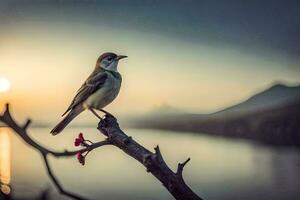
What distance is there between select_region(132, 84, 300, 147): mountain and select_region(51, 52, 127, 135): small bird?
0.51 ft

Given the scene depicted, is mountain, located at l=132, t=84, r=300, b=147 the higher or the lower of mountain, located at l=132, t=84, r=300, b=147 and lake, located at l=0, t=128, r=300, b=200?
the higher

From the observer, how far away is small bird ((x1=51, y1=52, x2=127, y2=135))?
6.21 ft

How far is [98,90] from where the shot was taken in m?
2.04

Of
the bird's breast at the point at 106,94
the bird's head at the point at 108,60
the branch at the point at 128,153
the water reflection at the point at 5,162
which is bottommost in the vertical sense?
the water reflection at the point at 5,162

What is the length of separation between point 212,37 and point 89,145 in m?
0.50

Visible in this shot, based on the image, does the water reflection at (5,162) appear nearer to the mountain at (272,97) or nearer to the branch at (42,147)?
the branch at (42,147)

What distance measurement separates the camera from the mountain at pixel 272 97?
181 cm

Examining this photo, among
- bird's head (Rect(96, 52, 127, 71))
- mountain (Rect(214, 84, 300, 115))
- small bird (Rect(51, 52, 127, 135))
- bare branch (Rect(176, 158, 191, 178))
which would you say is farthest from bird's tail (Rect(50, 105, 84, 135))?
mountain (Rect(214, 84, 300, 115))

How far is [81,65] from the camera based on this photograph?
192 centimetres

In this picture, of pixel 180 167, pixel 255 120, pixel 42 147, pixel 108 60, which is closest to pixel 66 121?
pixel 42 147

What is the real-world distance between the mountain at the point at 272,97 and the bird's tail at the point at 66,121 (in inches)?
19.6

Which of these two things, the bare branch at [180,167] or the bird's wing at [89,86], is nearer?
the bare branch at [180,167]

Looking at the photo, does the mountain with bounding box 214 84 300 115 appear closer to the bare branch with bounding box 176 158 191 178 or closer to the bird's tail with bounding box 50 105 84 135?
the bare branch with bounding box 176 158 191 178

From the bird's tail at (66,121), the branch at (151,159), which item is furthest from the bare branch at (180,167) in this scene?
the bird's tail at (66,121)
